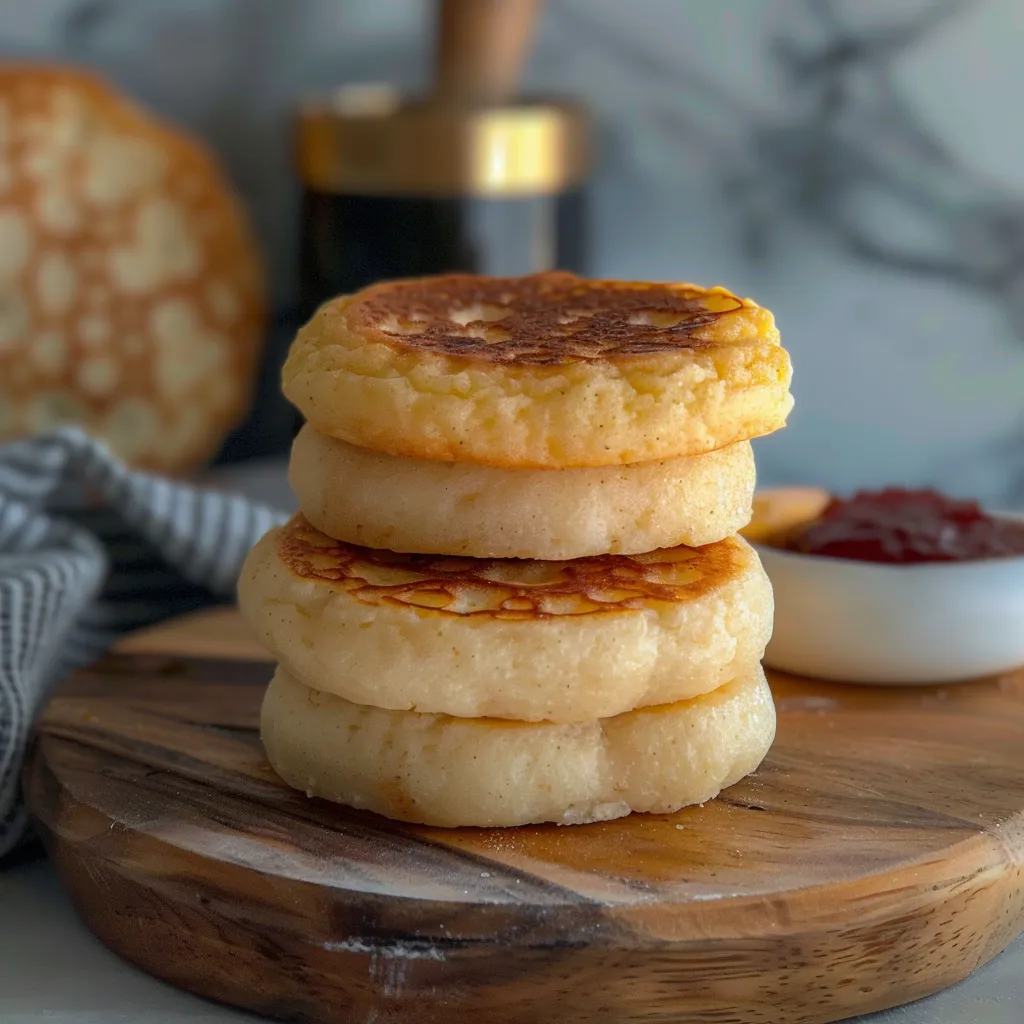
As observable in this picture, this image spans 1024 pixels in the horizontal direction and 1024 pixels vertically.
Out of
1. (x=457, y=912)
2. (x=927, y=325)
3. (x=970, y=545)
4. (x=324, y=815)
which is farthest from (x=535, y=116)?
(x=457, y=912)

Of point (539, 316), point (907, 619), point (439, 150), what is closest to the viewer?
point (539, 316)

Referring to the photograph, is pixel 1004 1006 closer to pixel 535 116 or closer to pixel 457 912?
pixel 457 912

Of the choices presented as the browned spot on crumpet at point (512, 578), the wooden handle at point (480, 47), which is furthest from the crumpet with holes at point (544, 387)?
the wooden handle at point (480, 47)

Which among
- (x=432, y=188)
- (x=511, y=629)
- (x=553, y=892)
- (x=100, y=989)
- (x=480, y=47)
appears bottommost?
(x=100, y=989)

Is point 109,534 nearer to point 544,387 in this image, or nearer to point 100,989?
point 100,989

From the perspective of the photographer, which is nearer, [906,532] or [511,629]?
[511,629]

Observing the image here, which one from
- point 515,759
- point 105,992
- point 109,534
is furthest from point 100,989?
point 109,534

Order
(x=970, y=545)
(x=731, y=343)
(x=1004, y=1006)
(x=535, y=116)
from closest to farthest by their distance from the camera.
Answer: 1. (x=1004, y=1006)
2. (x=731, y=343)
3. (x=970, y=545)
4. (x=535, y=116)
